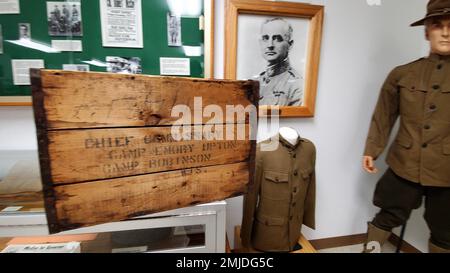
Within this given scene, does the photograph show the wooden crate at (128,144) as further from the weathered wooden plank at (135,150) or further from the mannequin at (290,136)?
the mannequin at (290,136)

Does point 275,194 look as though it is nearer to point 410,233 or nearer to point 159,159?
point 159,159

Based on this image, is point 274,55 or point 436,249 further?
point 274,55

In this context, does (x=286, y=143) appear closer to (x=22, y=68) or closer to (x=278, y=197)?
(x=278, y=197)

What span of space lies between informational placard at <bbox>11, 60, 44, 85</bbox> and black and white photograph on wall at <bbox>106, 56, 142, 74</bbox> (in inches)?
11.0

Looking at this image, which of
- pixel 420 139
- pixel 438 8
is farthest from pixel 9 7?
pixel 420 139

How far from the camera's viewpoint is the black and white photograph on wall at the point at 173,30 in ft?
3.65

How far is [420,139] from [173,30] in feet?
4.23

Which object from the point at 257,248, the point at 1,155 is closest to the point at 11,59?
the point at 1,155

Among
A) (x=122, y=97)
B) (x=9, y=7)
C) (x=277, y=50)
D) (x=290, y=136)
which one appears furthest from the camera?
(x=277, y=50)

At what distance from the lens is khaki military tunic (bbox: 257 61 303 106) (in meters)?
1.30

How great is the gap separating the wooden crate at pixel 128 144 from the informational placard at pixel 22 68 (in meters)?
0.81

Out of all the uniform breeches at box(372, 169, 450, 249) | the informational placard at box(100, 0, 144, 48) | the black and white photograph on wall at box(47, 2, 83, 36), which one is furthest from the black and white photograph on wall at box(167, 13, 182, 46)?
A: the uniform breeches at box(372, 169, 450, 249)

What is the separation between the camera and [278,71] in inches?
51.2

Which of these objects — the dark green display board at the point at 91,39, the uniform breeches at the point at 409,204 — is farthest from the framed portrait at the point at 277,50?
the uniform breeches at the point at 409,204
